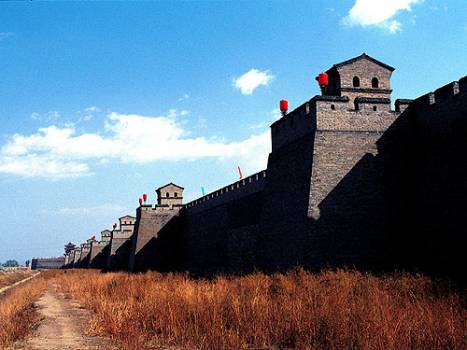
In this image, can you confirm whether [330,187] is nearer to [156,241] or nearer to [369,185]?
[369,185]

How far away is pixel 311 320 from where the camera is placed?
6.05 metres

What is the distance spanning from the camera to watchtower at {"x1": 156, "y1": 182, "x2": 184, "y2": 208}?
3425 cm

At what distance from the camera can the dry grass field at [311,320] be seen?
5145 millimetres

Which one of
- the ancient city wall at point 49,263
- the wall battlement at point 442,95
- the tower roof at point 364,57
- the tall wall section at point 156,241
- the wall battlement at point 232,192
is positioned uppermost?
the tower roof at point 364,57

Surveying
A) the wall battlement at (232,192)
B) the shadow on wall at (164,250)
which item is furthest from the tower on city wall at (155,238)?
the wall battlement at (232,192)

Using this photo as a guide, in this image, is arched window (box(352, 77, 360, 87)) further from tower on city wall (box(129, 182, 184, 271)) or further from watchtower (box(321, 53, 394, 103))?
tower on city wall (box(129, 182, 184, 271))

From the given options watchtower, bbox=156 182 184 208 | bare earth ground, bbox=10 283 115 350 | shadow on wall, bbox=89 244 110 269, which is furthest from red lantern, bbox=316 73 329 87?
shadow on wall, bbox=89 244 110 269

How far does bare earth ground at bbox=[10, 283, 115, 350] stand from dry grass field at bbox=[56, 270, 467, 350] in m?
0.31

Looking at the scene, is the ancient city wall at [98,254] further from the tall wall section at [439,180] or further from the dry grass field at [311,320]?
the dry grass field at [311,320]

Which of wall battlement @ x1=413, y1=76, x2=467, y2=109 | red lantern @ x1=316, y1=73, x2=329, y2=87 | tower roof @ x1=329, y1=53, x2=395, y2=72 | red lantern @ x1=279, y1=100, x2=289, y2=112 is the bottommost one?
wall battlement @ x1=413, y1=76, x2=467, y2=109

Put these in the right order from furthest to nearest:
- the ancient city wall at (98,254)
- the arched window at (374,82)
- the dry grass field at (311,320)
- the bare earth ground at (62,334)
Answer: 1. the ancient city wall at (98,254)
2. the arched window at (374,82)
3. the bare earth ground at (62,334)
4. the dry grass field at (311,320)

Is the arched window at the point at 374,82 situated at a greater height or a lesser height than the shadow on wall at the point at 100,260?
greater

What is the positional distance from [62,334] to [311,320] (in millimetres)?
4351

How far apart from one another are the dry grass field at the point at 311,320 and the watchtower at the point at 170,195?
1001 inches
